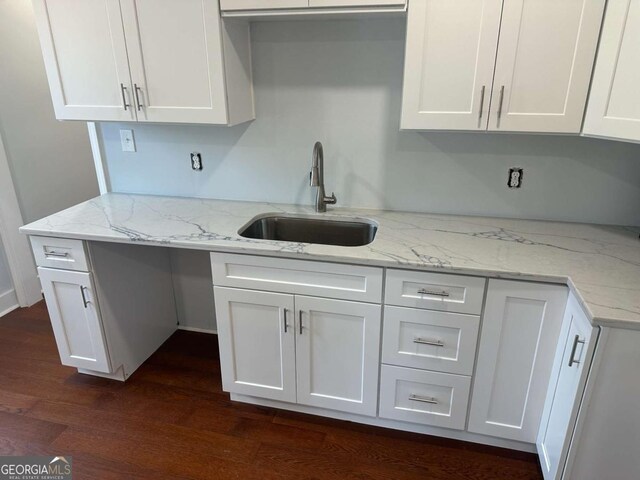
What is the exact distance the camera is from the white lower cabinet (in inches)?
71.9

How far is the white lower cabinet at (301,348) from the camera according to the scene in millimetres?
1827

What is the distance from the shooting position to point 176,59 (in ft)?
6.19

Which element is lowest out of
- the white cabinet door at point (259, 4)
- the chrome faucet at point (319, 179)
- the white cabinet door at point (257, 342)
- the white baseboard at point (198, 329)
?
the white baseboard at point (198, 329)

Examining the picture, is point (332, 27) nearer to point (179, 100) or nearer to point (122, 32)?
point (179, 100)

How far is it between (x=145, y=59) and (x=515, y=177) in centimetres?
180

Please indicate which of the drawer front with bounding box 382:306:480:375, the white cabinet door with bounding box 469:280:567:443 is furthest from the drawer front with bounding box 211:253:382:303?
the white cabinet door with bounding box 469:280:567:443

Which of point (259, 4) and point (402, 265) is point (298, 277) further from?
point (259, 4)

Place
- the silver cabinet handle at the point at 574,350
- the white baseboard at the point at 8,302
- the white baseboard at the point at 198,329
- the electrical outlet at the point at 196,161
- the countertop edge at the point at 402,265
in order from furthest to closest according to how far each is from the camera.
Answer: the white baseboard at the point at 8,302 < the white baseboard at the point at 198,329 < the electrical outlet at the point at 196,161 < the silver cabinet handle at the point at 574,350 < the countertop edge at the point at 402,265

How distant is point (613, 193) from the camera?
199 centimetres

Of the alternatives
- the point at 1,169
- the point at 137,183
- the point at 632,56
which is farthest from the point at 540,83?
the point at 1,169

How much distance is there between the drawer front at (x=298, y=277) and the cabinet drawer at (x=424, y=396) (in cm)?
39

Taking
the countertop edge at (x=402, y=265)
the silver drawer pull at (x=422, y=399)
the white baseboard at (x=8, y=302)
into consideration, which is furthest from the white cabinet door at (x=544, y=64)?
the white baseboard at (x=8, y=302)

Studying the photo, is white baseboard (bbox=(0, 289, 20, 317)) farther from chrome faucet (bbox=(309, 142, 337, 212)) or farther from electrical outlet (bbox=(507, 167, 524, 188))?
electrical outlet (bbox=(507, 167, 524, 188))

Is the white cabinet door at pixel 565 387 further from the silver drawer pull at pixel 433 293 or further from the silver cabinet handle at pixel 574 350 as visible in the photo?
the silver drawer pull at pixel 433 293
